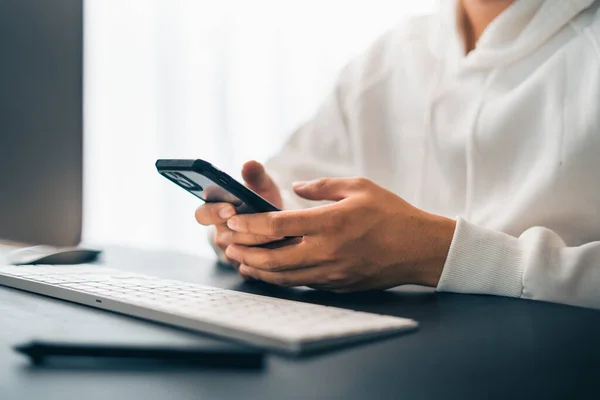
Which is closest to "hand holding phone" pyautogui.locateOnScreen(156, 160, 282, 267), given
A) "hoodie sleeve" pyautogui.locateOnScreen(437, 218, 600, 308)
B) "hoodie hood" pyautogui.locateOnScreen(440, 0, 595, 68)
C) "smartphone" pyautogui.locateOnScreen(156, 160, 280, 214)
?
"smartphone" pyautogui.locateOnScreen(156, 160, 280, 214)

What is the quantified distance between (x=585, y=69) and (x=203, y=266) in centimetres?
70

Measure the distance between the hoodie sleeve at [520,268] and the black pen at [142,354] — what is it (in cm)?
41

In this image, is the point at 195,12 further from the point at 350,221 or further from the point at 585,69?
the point at 350,221

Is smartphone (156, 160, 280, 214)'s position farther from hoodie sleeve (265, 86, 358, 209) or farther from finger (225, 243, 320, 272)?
hoodie sleeve (265, 86, 358, 209)

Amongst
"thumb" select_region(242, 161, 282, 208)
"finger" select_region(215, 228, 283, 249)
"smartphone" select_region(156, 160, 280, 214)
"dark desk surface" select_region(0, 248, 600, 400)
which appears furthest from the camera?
"thumb" select_region(242, 161, 282, 208)

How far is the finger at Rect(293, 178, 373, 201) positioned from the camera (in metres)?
0.72

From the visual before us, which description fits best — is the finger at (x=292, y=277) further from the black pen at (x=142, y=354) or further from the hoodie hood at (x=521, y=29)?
the hoodie hood at (x=521, y=29)

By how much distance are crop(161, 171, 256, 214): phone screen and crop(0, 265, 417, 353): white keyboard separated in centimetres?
13

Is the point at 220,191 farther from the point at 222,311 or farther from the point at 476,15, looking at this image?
the point at 476,15

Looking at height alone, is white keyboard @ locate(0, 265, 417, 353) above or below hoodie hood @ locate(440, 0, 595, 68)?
below

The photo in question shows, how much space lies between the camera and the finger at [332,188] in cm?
72

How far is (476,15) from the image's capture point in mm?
1153

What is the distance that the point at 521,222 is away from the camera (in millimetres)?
972

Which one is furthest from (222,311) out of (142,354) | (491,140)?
(491,140)
